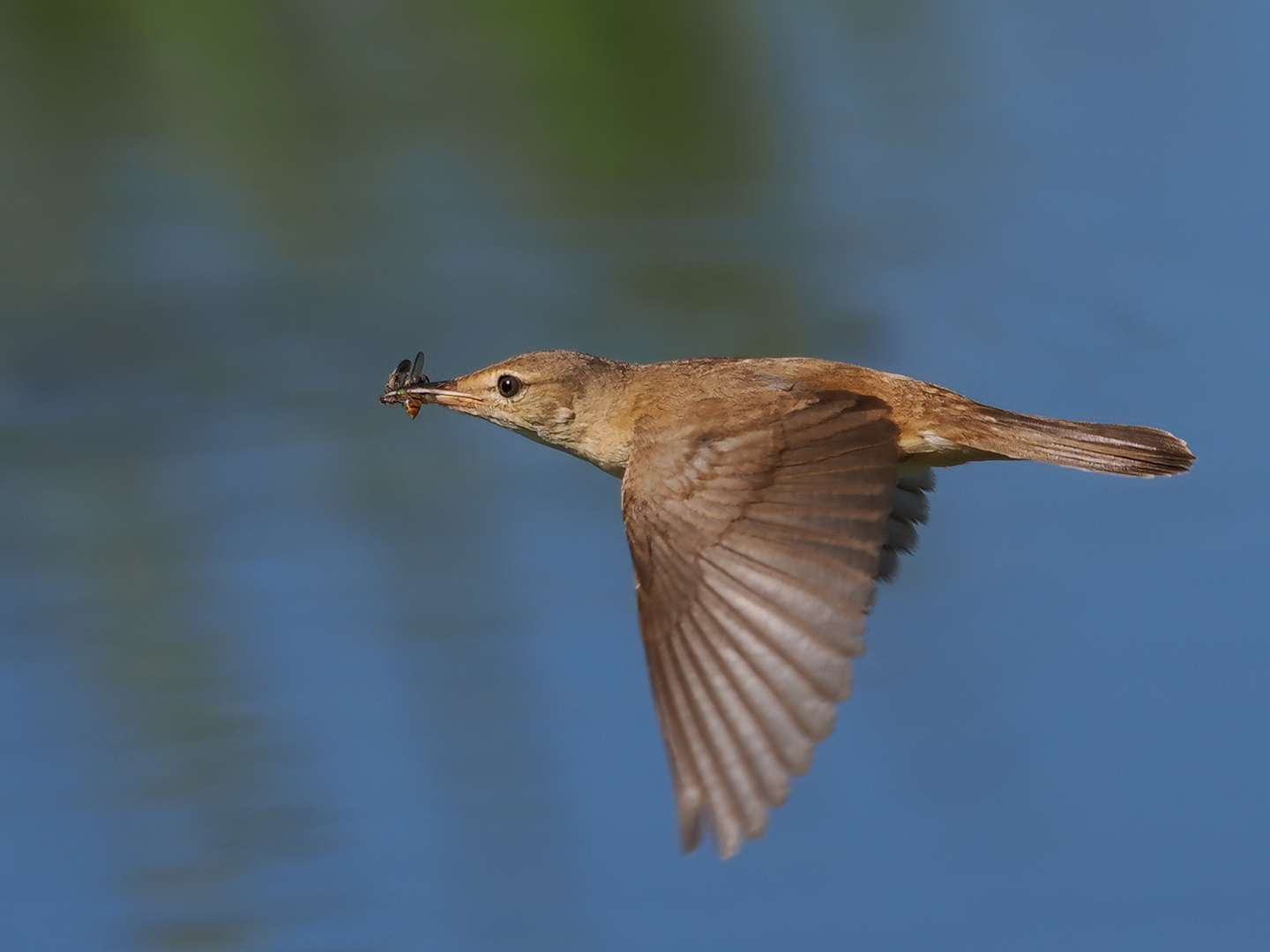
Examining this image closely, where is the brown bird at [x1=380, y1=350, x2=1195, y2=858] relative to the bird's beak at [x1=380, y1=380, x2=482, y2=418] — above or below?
below

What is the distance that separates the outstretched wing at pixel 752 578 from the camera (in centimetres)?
406

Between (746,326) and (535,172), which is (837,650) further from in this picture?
(535,172)

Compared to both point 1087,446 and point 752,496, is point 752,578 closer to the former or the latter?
point 752,496

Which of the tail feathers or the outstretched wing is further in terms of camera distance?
the tail feathers

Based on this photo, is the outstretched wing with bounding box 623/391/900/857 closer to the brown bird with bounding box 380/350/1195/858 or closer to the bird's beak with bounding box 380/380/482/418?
the brown bird with bounding box 380/350/1195/858

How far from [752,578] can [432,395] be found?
5.58ft

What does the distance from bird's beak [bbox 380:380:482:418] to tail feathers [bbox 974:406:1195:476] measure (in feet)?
5.56

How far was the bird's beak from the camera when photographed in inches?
225

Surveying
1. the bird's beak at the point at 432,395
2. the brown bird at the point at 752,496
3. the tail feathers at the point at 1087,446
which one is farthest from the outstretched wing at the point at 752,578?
the bird's beak at the point at 432,395

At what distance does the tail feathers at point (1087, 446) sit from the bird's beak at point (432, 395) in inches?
66.7

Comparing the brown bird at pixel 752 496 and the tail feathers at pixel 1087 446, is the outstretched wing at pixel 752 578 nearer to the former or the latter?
the brown bird at pixel 752 496

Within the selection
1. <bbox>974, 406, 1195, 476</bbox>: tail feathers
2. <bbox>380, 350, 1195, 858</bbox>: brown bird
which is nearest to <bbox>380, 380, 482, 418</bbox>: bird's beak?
<bbox>380, 350, 1195, 858</bbox>: brown bird

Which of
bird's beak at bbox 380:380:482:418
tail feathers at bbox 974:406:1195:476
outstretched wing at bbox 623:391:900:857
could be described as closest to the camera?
outstretched wing at bbox 623:391:900:857

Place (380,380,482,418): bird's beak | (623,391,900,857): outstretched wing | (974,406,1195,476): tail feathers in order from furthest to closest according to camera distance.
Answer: (380,380,482,418): bird's beak → (974,406,1195,476): tail feathers → (623,391,900,857): outstretched wing
